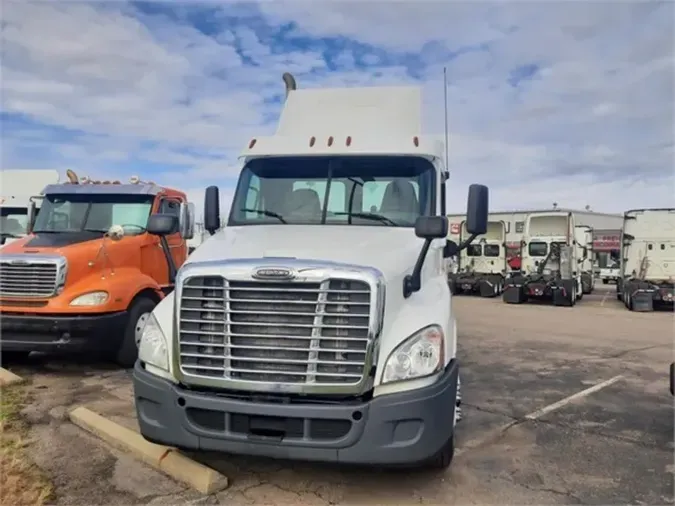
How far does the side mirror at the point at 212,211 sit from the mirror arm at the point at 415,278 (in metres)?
2.23

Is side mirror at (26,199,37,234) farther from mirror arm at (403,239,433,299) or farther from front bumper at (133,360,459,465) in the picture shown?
mirror arm at (403,239,433,299)

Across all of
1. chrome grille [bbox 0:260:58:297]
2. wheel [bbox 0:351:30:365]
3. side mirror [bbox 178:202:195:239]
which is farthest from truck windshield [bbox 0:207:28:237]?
side mirror [bbox 178:202:195:239]

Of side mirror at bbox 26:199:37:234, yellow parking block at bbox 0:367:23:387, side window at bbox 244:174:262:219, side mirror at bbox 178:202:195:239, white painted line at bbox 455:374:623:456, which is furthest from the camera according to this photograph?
side mirror at bbox 26:199:37:234

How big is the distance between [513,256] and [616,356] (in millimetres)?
Answer: 13434

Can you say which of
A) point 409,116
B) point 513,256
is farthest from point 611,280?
point 409,116

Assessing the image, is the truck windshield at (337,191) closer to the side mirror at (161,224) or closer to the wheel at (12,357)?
the side mirror at (161,224)

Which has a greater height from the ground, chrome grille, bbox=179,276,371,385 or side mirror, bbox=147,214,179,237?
side mirror, bbox=147,214,179,237

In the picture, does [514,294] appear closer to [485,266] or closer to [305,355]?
[485,266]

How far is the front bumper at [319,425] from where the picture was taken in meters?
3.34

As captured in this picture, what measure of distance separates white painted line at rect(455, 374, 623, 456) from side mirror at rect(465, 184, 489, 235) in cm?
181

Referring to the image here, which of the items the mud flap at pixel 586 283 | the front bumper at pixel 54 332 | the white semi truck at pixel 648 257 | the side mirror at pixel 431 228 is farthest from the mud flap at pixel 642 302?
the side mirror at pixel 431 228

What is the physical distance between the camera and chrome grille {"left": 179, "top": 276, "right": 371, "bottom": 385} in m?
3.45

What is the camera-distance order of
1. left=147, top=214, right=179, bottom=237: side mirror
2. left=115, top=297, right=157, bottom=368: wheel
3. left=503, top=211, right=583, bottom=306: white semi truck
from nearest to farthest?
1. left=147, top=214, right=179, bottom=237: side mirror
2. left=115, top=297, right=157, bottom=368: wheel
3. left=503, top=211, right=583, bottom=306: white semi truck

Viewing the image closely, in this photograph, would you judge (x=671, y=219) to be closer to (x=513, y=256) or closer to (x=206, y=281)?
(x=513, y=256)
